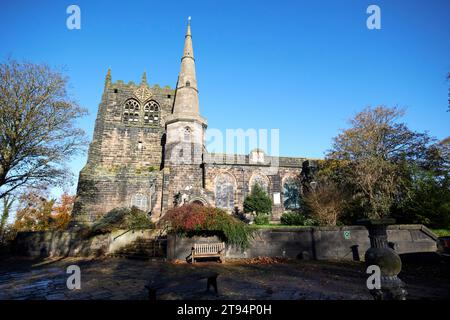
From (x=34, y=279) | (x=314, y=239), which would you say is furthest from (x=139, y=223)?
(x=314, y=239)

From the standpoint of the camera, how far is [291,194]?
25.0 meters

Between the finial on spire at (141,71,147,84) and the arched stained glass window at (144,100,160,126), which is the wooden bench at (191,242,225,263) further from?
the finial on spire at (141,71,147,84)

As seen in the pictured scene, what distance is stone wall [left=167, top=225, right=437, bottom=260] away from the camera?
11.6 m

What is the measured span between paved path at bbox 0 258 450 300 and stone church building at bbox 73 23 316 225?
11.2 metres

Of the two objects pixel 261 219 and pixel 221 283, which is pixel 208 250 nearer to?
pixel 221 283

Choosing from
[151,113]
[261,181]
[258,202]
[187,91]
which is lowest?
[258,202]

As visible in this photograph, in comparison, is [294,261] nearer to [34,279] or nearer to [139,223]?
[139,223]

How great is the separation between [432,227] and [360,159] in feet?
21.3

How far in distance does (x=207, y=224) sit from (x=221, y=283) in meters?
4.44

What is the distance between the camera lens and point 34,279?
26.1 ft

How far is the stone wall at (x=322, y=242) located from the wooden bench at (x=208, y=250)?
0.37 metres

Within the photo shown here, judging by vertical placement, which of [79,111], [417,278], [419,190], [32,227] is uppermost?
[79,111]

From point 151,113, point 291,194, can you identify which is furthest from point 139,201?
point 291,194

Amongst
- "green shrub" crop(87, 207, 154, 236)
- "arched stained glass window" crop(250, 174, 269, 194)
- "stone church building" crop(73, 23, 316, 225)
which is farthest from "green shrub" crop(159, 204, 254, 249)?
"arched stained glass window" crop(250, 174, 269, 194)
